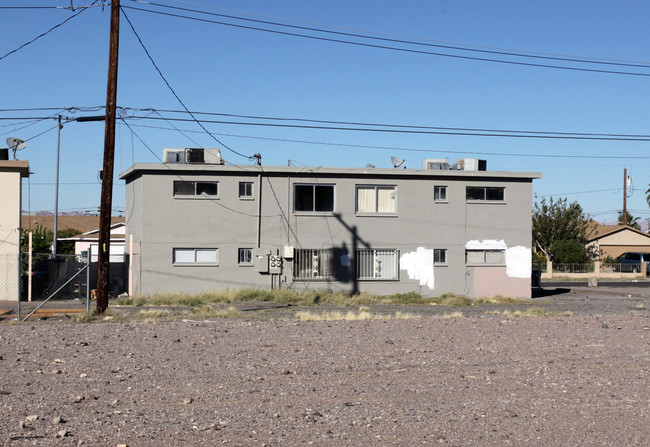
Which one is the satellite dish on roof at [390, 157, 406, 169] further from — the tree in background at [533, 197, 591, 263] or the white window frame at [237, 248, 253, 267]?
the tree in background at [533, 197, 591, 263]

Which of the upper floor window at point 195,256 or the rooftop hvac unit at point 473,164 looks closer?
the upper floor window at point 195,256

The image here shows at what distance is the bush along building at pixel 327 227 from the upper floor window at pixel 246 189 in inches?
1.7

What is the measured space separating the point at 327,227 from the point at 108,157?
1277 centimetres

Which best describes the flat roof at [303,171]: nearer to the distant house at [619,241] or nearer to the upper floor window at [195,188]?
the upper floor window at [195,188]

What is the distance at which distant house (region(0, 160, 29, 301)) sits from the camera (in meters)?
28.0

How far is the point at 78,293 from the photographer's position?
29.7 meters

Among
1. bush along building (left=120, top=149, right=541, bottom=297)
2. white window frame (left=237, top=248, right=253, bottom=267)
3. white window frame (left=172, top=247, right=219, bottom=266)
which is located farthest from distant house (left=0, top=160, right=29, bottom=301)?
white window frame (left=237, top=248, right=253, bottom=267)

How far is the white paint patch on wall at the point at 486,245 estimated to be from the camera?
3338 centimetres

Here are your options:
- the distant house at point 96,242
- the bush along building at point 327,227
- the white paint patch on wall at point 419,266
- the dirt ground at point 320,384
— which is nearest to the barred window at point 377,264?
the bush along building at point 327,227

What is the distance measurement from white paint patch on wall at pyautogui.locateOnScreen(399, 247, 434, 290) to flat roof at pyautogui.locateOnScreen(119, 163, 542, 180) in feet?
11.3

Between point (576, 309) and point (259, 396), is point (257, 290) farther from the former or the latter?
point (259, 396)

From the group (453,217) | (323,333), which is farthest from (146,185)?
(323,333)

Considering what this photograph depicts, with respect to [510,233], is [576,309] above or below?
below

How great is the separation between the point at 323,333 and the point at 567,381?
702 cm
